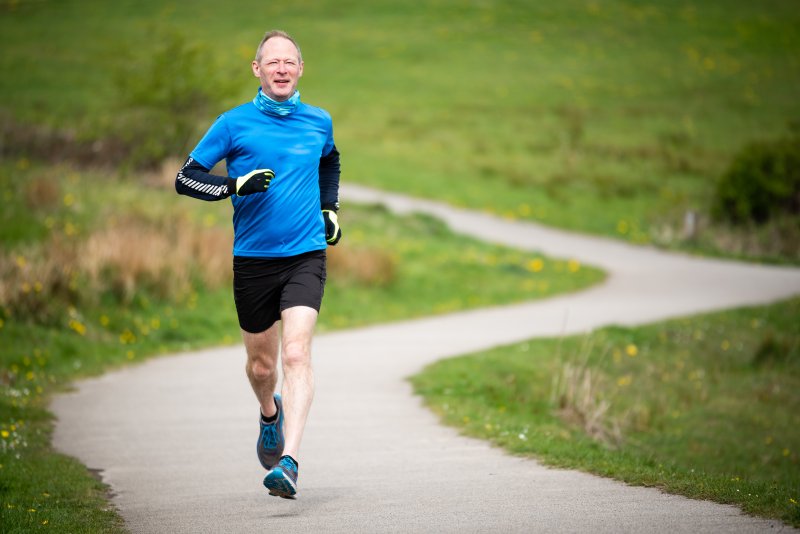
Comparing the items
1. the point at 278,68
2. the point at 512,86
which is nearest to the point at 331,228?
the point at 278,68

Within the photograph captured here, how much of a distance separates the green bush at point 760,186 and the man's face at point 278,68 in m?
22.4

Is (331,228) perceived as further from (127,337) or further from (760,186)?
(760,186)

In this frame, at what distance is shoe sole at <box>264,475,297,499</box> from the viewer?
6.21 meters

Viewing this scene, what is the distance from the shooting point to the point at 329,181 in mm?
7195

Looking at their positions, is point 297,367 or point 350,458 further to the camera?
point 350,458

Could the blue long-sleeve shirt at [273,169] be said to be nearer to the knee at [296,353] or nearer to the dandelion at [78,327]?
the knee at [296,353]

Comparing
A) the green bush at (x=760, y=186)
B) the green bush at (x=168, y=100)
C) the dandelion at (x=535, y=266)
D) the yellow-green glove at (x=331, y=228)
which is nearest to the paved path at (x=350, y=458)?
the yellow-green glove at (x=331, y=228)

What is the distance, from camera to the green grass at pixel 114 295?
7794 millimetres

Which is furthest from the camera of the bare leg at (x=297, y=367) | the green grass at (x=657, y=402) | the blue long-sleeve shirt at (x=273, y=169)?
the green grass at (x=657, y=402)

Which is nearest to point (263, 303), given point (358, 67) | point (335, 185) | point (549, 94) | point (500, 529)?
point (335, 185)

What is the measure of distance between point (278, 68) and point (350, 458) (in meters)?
3.15

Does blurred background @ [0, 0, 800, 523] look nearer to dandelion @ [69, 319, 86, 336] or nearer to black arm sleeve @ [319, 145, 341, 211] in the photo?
dandelion @ [69, 319, 86, 336]

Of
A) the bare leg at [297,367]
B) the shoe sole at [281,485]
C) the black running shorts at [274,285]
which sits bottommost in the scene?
the shoe sole at [281,485]

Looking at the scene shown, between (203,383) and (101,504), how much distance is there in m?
5.40
